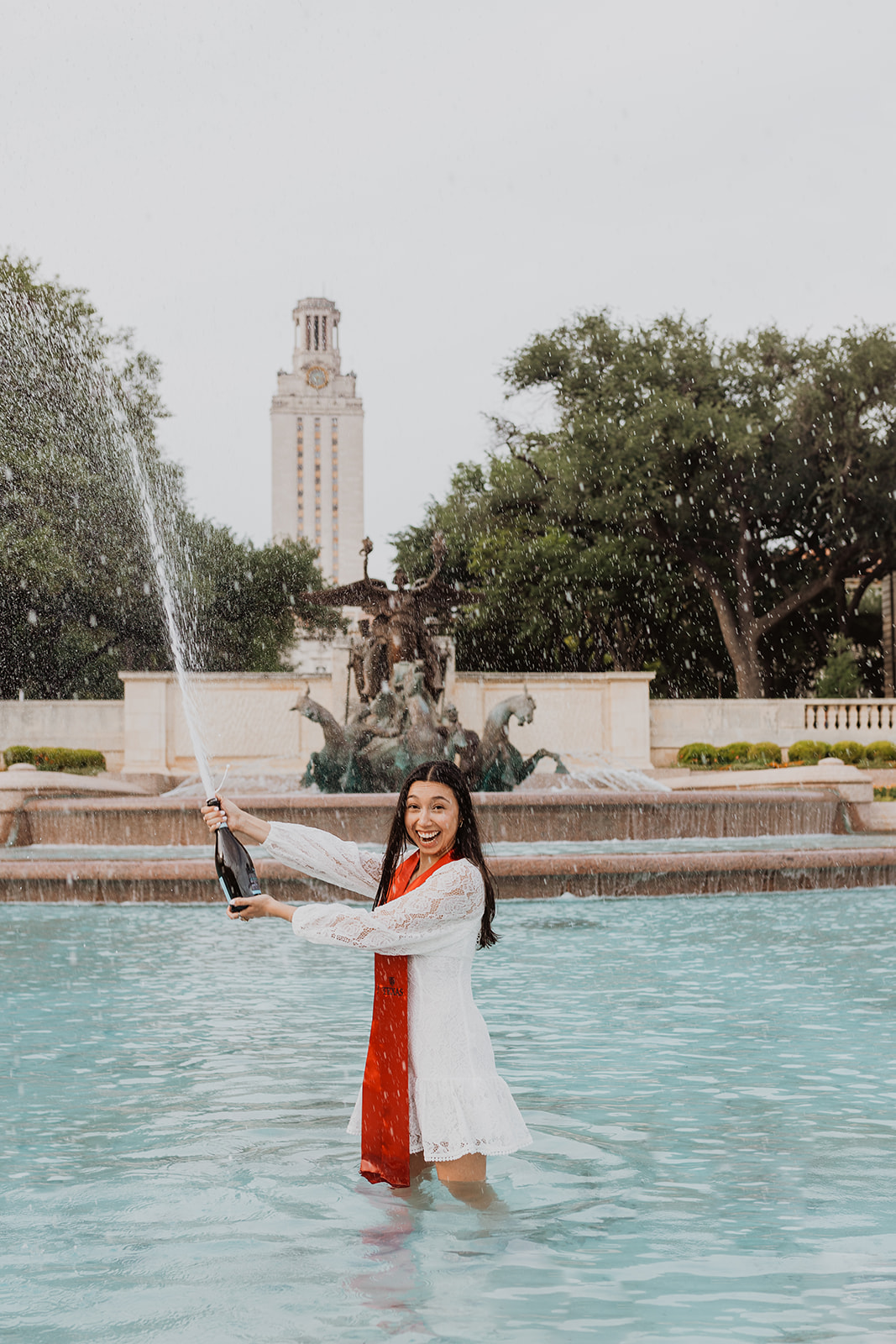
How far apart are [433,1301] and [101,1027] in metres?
3.97

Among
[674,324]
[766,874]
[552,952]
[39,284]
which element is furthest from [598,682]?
[552,952]

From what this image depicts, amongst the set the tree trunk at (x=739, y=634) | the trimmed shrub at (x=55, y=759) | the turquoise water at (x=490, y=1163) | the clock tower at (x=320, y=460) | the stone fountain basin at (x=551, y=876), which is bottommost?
the turquoise water at (x=490, y=1163)

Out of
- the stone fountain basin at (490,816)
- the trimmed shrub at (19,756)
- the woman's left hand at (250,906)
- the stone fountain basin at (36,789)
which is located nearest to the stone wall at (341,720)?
the trimmed shrub at (19,756)

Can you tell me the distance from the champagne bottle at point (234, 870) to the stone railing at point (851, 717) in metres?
33.4

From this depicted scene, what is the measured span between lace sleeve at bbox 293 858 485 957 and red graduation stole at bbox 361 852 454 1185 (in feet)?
0.36

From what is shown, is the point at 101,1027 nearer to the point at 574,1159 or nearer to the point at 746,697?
the point at 574,1159

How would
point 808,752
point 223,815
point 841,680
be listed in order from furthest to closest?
1. point 841,680
2. point 808,752
3. point 223,815

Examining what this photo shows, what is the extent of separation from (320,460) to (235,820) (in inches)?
6108

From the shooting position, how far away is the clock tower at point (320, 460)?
15512 centimetres

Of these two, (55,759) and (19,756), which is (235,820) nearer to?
(55,759)

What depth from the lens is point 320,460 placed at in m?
157

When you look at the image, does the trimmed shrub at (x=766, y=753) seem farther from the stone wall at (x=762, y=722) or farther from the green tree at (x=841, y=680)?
the green tree at (x=841, y=680)

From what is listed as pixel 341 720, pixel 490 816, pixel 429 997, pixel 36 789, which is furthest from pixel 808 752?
pixel 429 997

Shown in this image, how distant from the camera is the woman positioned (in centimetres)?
406
